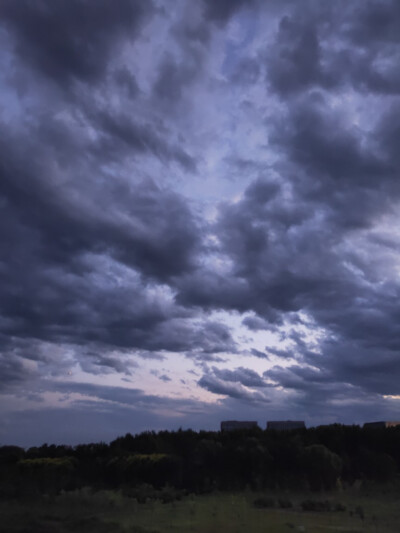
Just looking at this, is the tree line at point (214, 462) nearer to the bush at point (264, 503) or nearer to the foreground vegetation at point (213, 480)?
the foreground vegetation at point (213, 480)

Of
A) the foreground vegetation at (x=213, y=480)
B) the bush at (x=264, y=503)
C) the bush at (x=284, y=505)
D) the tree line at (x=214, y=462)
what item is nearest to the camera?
the foreground vegetation at (x=213, y=480)

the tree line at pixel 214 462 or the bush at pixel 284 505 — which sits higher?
the tree line at pixel 214 462

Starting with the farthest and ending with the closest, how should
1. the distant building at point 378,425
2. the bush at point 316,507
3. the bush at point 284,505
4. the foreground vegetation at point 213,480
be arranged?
the distant building at point 378,425 → the bush at point 284,505 → the bush at point 316,507 → the foreground vegetation at point 213,480

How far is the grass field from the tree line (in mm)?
4569

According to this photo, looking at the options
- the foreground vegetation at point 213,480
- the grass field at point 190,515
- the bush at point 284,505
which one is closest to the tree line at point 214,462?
the foreground vegetation at point 213,480

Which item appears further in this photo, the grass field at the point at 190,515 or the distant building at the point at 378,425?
the distant building at the point at 378,425

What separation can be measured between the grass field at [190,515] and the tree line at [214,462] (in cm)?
457

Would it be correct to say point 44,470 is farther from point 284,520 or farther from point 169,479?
point 284,520

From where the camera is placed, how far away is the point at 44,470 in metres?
40.4

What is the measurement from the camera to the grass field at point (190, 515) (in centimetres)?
2059

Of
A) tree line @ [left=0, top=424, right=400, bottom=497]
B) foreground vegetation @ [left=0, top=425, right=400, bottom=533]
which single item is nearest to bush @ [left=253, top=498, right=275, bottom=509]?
foreground vegetation @ [left=0, top=425, right=400, bottom=533]

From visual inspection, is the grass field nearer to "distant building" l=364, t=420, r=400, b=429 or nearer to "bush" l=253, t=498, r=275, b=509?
"bush" l=253, t=498, r=275, b=509

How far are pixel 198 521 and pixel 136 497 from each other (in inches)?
459

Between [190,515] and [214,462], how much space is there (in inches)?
657
